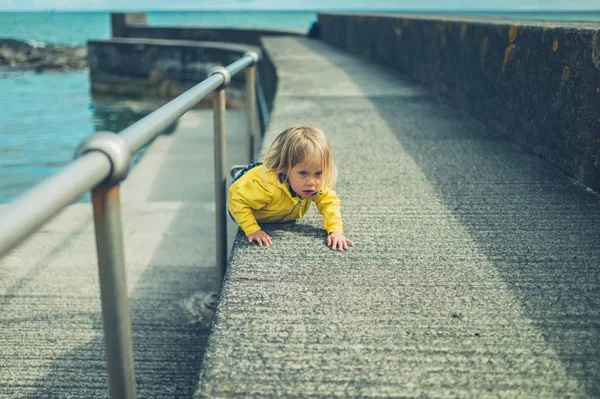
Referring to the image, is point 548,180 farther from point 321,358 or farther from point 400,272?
point 321,358

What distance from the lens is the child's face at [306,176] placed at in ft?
7.20

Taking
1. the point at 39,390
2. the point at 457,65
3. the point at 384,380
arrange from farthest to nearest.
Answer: the point at 457,65, the point at 39,390, the point at 384,380

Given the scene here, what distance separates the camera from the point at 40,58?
3119 cm

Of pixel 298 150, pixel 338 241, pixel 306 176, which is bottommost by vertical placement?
pixel 338 241

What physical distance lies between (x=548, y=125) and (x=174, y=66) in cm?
1638

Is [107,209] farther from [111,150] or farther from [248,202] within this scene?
[248,202]

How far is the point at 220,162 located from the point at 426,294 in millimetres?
1270

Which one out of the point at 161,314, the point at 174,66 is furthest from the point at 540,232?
the point at 174,66

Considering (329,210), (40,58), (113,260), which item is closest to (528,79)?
(329,210)

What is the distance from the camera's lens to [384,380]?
1.45 metres

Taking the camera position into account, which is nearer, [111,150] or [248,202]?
[111,150]

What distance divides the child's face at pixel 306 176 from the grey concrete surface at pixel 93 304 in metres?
0.91

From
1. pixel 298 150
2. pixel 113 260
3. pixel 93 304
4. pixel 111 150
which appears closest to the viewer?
pixel 111 150

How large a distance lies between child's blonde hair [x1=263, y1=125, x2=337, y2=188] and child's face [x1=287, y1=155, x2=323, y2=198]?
0.05ft
